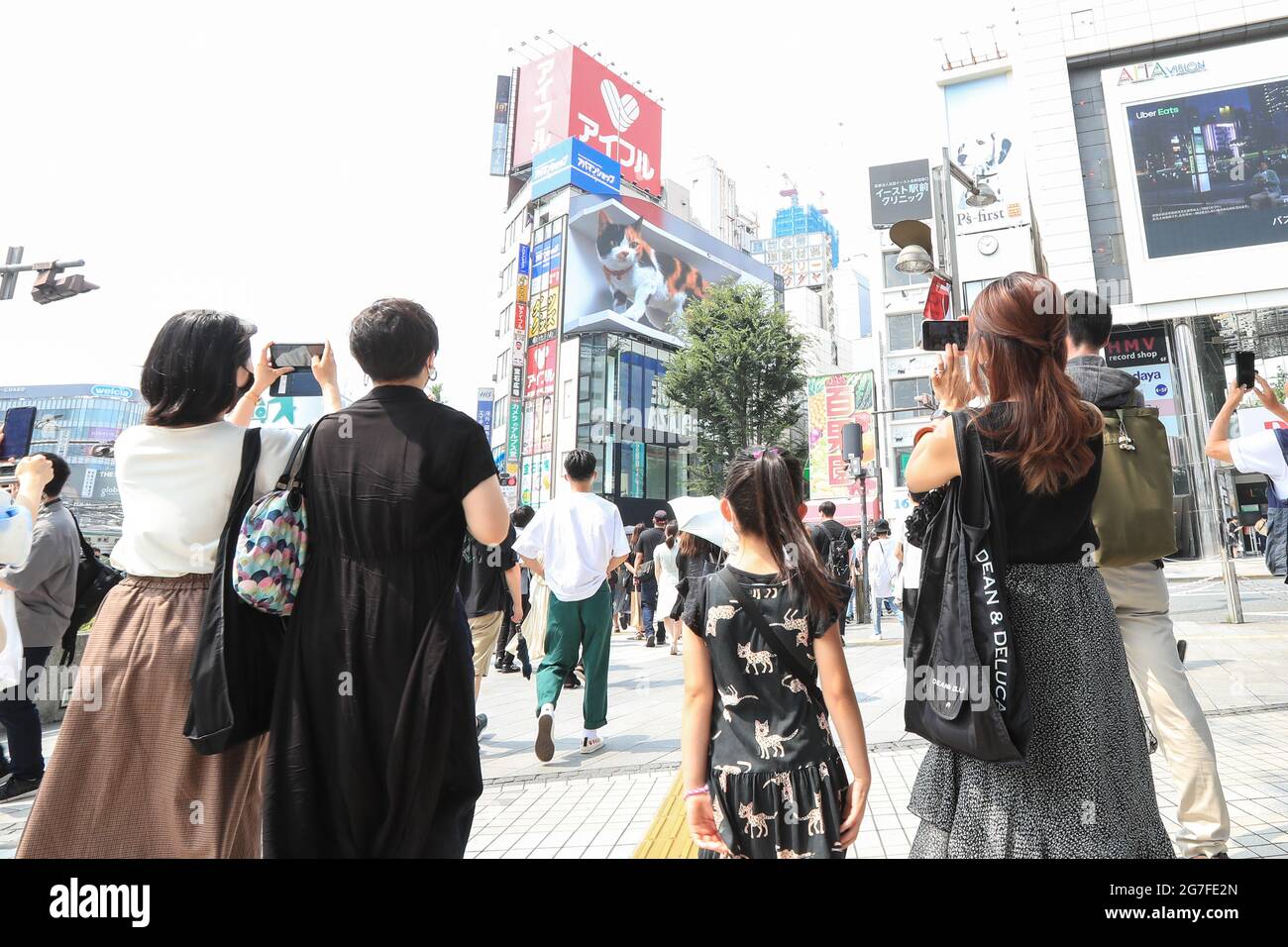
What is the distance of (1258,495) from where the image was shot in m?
37.2

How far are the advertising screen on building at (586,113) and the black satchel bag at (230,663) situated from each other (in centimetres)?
4203

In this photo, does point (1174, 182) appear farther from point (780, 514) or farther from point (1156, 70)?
point (780, 514)

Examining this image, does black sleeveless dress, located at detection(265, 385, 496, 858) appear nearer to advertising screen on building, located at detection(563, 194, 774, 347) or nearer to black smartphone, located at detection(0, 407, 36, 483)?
black smartphone, located at detection(0, 407, 36, 483)

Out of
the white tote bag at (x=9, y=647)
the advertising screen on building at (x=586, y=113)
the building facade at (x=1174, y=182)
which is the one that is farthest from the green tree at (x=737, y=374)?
the white tote bag at (x=9, y=647)

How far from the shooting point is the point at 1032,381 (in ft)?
6.29

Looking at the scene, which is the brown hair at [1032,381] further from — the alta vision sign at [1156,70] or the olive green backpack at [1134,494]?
the alta vision sign at [1156,70]

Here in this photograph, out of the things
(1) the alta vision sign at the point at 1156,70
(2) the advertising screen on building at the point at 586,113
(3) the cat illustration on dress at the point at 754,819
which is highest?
(2) the advertising screen on building at the point at 586,113

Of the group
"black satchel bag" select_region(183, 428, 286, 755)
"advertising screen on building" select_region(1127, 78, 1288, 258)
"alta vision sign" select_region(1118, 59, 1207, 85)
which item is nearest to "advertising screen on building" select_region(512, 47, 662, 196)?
"alta vision sign" select_region(1118, 59, 1207, 85)

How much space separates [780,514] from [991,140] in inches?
1569

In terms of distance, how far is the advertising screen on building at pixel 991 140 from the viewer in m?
33.0

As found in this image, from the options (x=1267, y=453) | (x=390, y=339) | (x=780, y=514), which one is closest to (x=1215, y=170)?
(x=1267, y=453)

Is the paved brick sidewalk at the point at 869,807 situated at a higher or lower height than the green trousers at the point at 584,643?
lower
